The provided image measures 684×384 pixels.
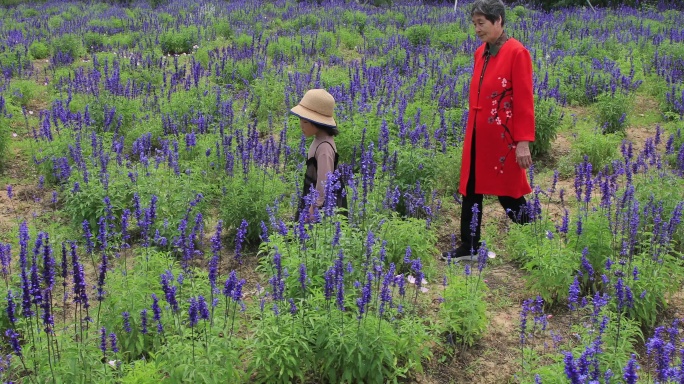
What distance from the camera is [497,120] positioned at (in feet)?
16.8

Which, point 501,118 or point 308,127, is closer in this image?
point 308,127

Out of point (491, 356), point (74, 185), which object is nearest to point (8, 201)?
point (74, 185)

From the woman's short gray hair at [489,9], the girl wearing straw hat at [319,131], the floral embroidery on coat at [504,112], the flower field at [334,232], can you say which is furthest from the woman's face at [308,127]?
the woman's short gray hair at [489,9]

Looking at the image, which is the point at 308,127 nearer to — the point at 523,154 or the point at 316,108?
the point at 316,108

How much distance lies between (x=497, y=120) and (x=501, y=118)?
0.04 metres

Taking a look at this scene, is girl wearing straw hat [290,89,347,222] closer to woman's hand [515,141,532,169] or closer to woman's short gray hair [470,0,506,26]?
woman's short gray hair [470,0,506,26]

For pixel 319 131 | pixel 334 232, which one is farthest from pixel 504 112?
pixel 334 232

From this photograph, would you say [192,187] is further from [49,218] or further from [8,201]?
[8,201]

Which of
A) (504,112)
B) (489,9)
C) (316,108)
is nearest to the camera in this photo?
(489,9)

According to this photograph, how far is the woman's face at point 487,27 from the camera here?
16.1ft

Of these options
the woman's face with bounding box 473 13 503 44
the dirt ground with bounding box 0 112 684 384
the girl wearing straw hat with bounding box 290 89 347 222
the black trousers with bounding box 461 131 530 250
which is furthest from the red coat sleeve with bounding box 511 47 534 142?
the girl wearing straw hat with bounding box 290 89 347 222

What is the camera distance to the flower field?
3.59 metres

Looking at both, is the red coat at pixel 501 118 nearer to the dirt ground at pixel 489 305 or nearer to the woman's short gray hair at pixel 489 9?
the woman's short gray hair at pixel 489 9

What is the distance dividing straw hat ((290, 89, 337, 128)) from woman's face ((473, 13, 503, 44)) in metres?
1.27
